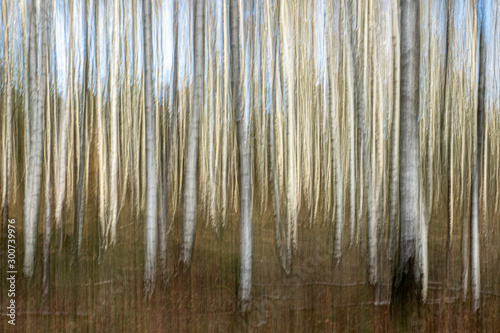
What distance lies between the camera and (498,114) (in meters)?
1.45

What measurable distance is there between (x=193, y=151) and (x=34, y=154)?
562 mm

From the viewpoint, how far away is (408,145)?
1.40 metres

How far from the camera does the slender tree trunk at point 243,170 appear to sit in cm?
133

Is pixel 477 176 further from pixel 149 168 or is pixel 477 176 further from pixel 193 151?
pixel 149 168

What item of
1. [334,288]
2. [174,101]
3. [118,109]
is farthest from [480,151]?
[118,109]

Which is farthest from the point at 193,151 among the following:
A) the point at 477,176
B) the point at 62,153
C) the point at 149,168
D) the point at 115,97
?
the point at 477,176

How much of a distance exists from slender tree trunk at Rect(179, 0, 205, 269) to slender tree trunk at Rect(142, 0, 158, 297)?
4.2 inches

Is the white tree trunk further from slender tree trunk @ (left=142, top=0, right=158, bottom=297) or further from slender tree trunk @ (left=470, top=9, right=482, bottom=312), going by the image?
slender tree trunk @ (left=142, top=0, right=158, bottom=297)

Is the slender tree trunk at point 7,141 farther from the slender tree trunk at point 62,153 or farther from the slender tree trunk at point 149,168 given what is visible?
the slender tree trunk at point 149,168

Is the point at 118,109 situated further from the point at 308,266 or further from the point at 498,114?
the point at 498,114

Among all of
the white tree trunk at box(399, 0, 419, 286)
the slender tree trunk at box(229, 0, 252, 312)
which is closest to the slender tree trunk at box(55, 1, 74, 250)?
the slender tree trunk at box(229, 0, 252, 312)

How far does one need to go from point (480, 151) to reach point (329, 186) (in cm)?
64

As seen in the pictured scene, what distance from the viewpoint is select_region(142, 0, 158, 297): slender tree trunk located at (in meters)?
1.30

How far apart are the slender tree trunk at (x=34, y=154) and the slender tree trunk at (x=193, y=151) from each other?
20.5 inches
